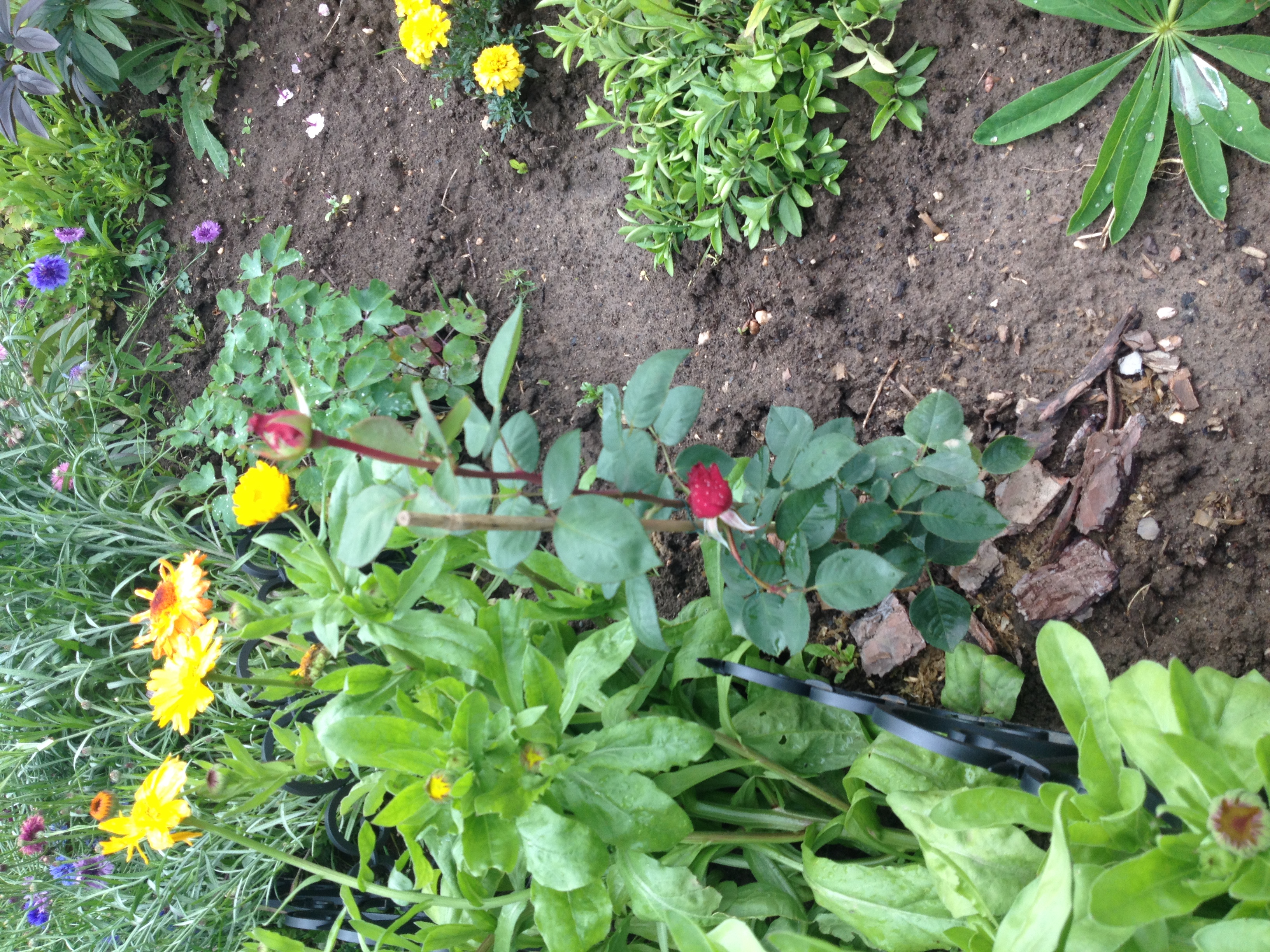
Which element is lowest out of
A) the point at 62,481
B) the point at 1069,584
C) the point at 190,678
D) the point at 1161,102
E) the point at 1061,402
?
the point at 62,481

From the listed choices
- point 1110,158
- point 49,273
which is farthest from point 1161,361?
point 49,273

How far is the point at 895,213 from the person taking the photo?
1613 mm

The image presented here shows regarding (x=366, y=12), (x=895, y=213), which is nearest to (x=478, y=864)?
(x=895, y=213)

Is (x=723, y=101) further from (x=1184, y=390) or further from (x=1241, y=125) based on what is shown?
(x=1184, y=390)

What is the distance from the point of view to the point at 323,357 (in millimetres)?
1735

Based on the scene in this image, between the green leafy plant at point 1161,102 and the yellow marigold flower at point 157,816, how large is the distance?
5.59 ft

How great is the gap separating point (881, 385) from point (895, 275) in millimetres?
221

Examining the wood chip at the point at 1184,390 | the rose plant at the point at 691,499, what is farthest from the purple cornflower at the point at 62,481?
the wood chip at the point at 1184,390

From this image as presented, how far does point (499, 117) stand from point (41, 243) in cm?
167

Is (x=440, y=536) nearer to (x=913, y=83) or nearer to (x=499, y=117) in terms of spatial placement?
(x=913, y=83)

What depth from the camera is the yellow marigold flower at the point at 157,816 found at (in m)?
1.19

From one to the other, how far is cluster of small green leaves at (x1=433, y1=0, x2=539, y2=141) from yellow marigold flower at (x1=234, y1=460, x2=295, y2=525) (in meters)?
1.16

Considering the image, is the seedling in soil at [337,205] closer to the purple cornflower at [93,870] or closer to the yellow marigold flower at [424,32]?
the yellow marigold flower at [424,32]

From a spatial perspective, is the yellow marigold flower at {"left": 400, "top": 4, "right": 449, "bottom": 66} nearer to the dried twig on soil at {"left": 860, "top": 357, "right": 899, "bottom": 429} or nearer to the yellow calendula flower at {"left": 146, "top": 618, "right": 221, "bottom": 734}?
the dried twig on soil at {"left": 860, "top": 357, "right": 899, "bottom": 429}
